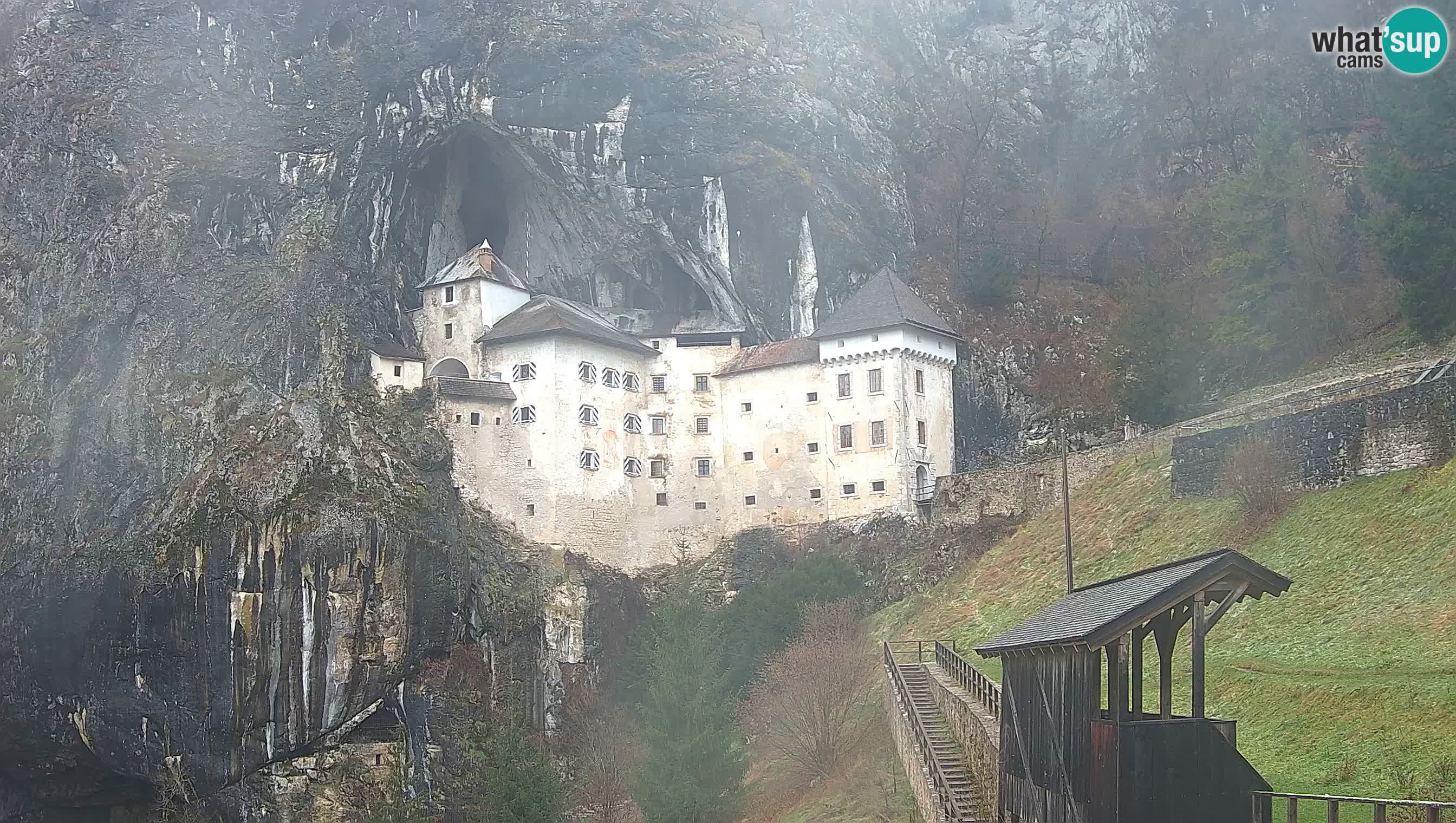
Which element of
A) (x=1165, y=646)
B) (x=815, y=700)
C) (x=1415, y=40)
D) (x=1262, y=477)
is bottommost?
(x=815, y=700)

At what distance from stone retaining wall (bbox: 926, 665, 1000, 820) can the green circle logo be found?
2496 centimetres

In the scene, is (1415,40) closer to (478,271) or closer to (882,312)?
(882,312)

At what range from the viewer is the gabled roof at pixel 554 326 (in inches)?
2068

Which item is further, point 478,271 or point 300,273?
point 478,271

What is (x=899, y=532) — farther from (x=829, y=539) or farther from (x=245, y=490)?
(x=245, y=490)

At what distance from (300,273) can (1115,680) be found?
145ft

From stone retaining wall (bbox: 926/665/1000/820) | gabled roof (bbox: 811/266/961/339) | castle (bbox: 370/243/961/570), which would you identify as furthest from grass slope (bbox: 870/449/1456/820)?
gabled roof (bbox: 811/266/961/339)

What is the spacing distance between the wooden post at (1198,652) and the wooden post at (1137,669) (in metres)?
1.00

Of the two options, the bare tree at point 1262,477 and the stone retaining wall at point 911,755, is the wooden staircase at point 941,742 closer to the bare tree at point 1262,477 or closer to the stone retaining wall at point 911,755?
the stone retaining wall at point 911,755

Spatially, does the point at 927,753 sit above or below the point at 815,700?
above

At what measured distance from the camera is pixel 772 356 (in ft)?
177

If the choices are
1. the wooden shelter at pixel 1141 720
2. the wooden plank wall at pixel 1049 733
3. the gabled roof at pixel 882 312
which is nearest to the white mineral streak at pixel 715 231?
the gabled roof at pixel 882 312

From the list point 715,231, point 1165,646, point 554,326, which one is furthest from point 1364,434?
point 715,231

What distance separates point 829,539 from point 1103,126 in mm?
30662
